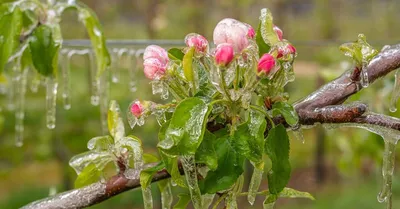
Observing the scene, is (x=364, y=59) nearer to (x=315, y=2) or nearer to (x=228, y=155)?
(x=228, y=155)

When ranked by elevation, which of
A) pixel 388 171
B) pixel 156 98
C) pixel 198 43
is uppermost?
pixel 198 43

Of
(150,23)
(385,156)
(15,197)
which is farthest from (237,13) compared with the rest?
(385,156)

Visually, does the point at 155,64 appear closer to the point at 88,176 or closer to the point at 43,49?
the point at 88,176

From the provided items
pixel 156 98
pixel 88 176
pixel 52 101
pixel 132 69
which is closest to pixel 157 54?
pixel 88 176

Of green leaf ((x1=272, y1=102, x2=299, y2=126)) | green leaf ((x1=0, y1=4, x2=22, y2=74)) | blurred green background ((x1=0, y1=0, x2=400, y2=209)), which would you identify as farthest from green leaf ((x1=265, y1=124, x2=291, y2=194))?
blurred green background ((x1=0, y1=0, x2=400, y2=209))

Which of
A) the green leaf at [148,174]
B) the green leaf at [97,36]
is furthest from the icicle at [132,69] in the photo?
the green leaf at [148,174]

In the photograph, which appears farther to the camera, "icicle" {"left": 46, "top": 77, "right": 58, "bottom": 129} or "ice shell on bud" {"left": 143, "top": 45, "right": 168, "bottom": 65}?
"icicle" {"left": 46, "top": 77, "right": 58, "bottom": 129}

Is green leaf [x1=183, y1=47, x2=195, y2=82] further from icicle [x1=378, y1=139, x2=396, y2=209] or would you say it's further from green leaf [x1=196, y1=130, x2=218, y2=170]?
icicle [x1=378, y1=139, x2=396, y2=209]
